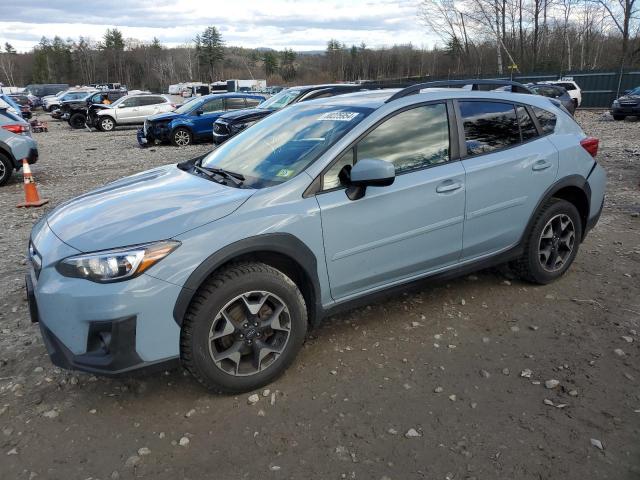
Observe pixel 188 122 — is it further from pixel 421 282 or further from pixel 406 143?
pixel 421 282

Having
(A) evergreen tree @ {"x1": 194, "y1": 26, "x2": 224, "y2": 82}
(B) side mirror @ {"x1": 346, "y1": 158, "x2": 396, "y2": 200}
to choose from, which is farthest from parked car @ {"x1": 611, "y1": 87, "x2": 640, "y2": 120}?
(A) evergreen tree @ {"x1": 194, "y1": 26, "x2": 224, "y2": 82}

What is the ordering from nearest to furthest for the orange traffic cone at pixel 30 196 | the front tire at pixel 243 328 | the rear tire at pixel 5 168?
1. the front tire at pixel 243 328
2. the orange traffic cone at pixel 30 196
3. the rear tire at pixel 5 168

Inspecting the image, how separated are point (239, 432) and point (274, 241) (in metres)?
1.06

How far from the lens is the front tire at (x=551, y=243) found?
4.17m

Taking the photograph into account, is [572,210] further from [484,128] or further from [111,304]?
[111,304]

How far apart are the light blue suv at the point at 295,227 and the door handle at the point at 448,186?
11 millimetres

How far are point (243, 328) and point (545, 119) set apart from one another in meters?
3.09

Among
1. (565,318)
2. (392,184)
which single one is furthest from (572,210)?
(392,184)

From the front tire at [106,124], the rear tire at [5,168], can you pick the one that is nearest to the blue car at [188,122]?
the rear tire at [5,168]

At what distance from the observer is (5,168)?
1004cm

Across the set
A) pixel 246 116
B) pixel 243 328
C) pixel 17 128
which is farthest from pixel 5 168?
pixel 243 328

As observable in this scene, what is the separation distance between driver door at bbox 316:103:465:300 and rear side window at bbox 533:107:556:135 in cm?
103

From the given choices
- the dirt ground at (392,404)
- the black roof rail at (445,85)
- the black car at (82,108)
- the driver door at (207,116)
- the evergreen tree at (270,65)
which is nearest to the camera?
the dirt ground at (392,404)

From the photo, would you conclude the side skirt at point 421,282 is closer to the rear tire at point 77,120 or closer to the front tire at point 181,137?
the front tire at point 181,137
